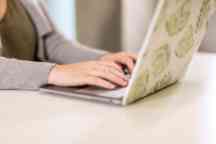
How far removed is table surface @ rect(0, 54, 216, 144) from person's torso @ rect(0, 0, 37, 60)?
382 millimetres

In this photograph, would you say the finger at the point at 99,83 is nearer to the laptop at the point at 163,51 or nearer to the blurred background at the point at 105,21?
the laptop at the point at 163,51

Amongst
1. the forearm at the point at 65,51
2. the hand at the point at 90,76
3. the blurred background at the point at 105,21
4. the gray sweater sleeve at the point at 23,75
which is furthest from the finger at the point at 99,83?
the blurred background at the point at 105,21

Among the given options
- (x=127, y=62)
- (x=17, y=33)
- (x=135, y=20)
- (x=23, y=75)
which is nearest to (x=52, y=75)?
(x=23, y=75)

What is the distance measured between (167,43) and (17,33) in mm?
630

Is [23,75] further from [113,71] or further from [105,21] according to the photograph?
[105,21]

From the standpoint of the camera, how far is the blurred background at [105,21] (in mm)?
2189

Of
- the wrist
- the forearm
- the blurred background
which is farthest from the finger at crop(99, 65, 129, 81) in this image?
the blurred background

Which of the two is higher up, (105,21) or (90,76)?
(90,76)

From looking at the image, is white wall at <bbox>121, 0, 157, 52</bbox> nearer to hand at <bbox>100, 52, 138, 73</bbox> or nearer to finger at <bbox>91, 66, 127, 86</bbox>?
hand at <bbox>100, 52, 138, 73</bbox>

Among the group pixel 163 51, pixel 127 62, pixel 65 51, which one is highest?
pixel 163 51

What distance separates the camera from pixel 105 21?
91.7 inches

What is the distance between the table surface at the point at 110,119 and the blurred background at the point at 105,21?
4.02ft

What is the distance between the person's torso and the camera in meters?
1.32

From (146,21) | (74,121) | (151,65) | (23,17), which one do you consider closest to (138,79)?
(151,65)
